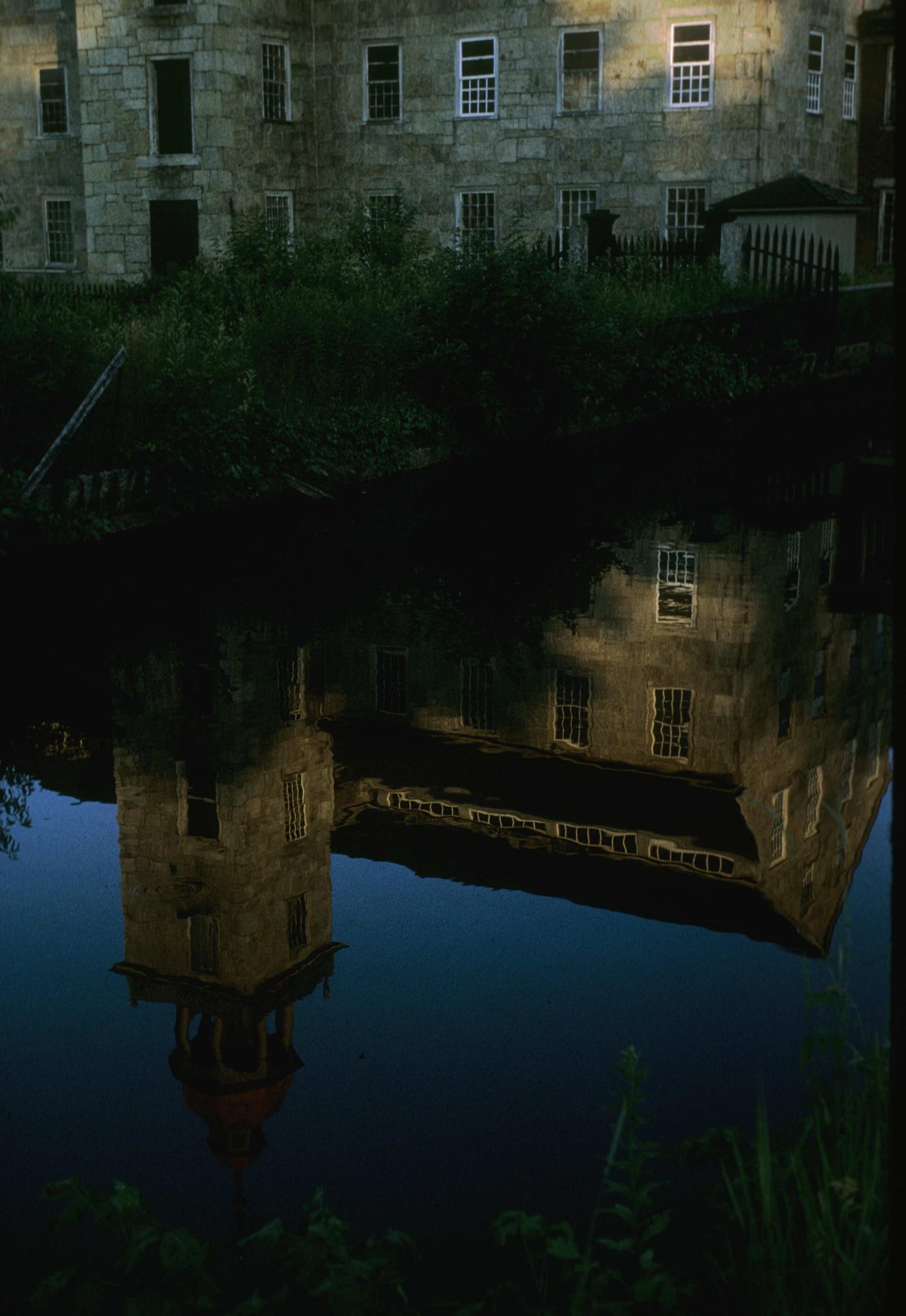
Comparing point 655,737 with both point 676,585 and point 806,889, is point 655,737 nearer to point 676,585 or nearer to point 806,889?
point 806,889

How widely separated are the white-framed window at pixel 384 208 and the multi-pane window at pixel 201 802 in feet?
83.9

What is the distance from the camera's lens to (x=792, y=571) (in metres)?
13.2

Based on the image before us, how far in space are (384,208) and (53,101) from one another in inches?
442

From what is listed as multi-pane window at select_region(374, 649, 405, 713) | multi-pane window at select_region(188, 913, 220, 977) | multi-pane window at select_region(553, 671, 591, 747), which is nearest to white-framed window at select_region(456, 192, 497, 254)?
multi-pane window at select_region(374, 649, 405, 713)

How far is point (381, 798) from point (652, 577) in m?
5.74

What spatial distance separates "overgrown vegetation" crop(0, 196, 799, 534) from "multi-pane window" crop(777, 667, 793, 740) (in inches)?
260

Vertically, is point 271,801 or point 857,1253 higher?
point 857,1253

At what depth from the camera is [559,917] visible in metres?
6.41

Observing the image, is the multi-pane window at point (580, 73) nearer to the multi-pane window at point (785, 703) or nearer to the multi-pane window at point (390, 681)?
the multi-pane window at point (390, 681)

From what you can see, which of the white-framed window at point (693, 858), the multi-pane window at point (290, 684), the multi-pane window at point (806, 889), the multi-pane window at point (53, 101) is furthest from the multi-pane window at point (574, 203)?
the multi-pane window at point (806, 889)

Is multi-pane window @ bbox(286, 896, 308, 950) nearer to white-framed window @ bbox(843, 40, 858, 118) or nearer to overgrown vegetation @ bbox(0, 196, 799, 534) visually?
overgrown vegetation @ bbox(0, 196, 799, 534)

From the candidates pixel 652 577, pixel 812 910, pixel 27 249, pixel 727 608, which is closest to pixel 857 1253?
pixel 812 910

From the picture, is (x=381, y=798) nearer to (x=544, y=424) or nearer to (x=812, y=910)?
(x=812, y=910)

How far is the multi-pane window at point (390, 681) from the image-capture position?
9.53 m
